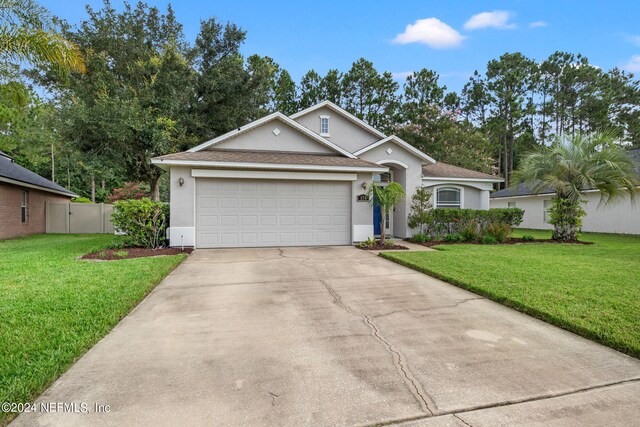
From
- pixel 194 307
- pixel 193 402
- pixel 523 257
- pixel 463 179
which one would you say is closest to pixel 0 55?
pixel 194 307

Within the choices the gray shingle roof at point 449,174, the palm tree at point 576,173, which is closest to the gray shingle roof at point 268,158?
the gray shingle roof at point 449,174

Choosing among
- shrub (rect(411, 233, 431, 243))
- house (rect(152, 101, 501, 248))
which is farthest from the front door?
shrub (rect(411, 233, 431, 243))

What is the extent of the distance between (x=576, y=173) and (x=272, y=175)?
11237 millimetres

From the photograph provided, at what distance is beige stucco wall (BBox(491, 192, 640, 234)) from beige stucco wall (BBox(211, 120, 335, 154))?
12.9 meters

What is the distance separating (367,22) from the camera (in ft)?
47.7

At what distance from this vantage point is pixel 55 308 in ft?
14.4

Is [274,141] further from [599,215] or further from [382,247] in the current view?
[599,215]

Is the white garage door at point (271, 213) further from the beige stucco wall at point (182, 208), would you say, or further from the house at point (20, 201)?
the house at point (20, 201)

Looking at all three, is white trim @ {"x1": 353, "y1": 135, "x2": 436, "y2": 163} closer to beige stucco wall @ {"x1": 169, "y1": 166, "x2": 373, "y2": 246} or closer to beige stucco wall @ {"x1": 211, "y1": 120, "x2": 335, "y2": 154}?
beige stucco wall @ {"x1": 211, "y1": 120, "x2": 335, "y2": 154}

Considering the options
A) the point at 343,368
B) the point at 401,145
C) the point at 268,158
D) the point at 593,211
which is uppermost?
the point at 401,145

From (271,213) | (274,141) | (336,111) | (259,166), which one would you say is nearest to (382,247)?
(271,213)

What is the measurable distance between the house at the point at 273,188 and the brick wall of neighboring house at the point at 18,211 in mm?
9508

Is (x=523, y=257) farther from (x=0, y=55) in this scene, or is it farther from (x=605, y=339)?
(x=0, y=55)

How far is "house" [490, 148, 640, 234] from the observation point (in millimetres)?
16188
